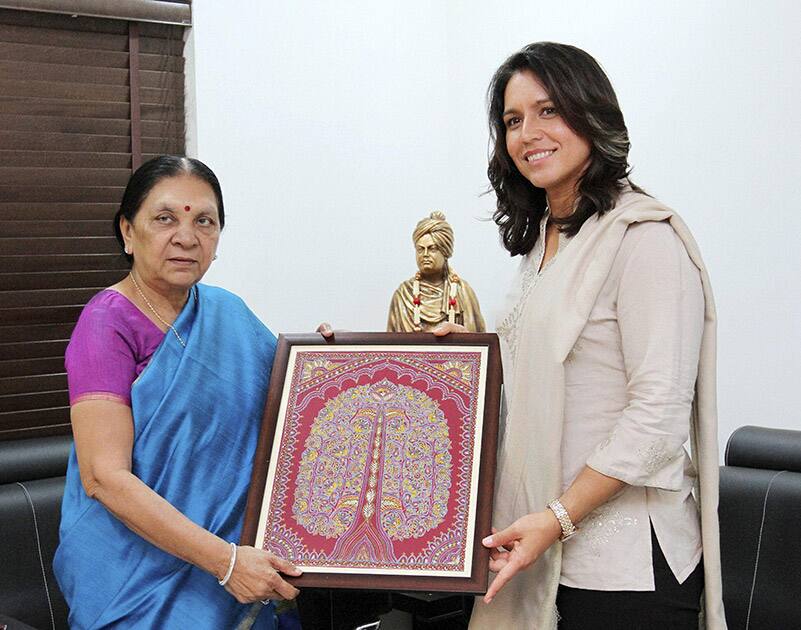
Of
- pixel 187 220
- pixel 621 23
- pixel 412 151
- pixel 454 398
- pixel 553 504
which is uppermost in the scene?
pixel 621 23

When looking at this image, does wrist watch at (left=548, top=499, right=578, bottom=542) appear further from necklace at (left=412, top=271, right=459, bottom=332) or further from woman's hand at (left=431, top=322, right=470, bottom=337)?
necklace at (left=412, top=271, right=459, bottom=332)

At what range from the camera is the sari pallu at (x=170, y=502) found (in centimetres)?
169

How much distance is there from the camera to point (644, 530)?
1.49 metres

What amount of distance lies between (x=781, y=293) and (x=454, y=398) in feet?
5.76

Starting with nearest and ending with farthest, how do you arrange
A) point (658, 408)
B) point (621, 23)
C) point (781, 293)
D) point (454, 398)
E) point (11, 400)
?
1. point (658, 408)
2. point (454, 398)
3. point (781, 293)
4. point (11, 400)
5. point (621, 23)

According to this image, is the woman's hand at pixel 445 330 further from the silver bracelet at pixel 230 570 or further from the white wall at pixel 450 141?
the white wall at pixel 450 141

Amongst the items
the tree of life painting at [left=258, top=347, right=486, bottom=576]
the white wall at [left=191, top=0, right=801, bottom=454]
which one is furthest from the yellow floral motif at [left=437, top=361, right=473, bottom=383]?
the white wall at [left=191, top=0, right=801, bottom=454]

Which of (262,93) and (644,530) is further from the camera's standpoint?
(262,93)

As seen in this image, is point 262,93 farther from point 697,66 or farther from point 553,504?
point 553,504

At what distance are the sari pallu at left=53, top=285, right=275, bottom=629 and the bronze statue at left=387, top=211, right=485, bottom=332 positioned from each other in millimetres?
1789

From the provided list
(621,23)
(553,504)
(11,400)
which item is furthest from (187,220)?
(621,23)

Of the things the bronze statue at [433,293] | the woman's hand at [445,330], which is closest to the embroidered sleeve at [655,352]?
the woman's hand at [445,330]

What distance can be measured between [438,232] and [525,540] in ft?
6.94

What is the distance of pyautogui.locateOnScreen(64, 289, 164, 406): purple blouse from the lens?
166 cm
